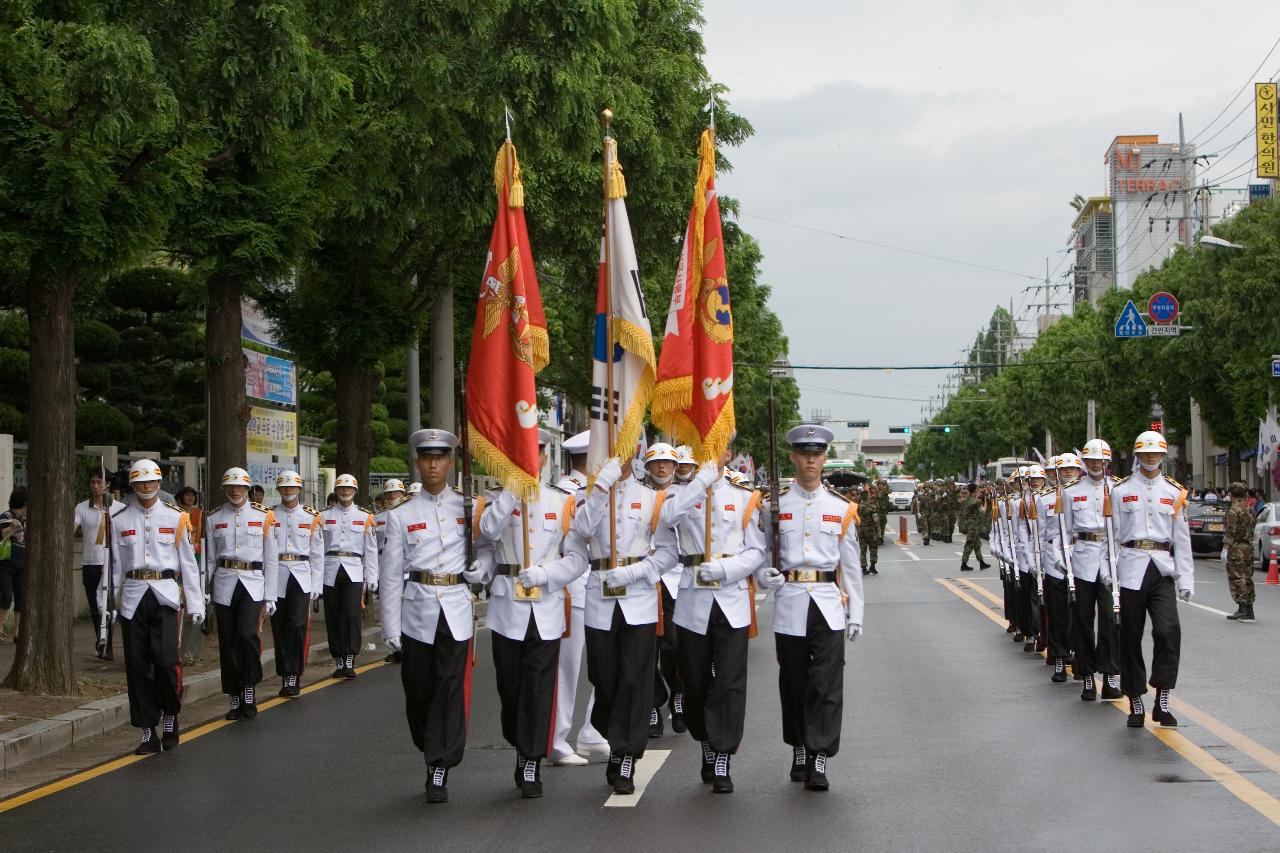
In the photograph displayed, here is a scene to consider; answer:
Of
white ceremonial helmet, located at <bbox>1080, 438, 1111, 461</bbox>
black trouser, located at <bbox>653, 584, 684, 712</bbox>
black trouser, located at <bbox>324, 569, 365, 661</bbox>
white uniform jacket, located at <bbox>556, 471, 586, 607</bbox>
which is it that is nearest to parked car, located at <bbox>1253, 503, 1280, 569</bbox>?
white ceremonial helmet, located at <bbox>1080, 438, 1111, 461</bbox>

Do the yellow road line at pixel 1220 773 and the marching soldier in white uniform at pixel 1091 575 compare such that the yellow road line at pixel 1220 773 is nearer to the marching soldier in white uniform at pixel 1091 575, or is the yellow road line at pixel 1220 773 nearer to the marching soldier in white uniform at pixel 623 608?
the marching soldier in white uniform at pixel 1091 575

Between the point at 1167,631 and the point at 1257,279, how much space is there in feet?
101

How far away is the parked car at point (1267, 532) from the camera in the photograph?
33156mm

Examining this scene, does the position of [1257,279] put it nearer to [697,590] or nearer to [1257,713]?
[1257,713]

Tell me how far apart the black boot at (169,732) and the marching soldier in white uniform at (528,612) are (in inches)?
121

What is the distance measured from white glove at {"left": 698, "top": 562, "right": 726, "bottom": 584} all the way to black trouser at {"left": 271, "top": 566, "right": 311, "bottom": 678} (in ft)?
20.6

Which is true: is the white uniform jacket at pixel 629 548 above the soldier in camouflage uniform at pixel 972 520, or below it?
above

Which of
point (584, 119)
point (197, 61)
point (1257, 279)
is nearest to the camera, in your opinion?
point (197, 61)

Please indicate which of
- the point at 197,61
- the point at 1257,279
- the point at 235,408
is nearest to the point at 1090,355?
the point at 1257,279

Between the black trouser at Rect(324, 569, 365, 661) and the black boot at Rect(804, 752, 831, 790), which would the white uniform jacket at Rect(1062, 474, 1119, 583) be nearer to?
the black boot at Rect(804, 752, 831, 790)

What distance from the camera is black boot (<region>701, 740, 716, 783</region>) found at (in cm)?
937

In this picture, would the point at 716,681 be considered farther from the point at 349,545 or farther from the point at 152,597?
the point at 349,545

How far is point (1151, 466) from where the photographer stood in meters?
12.0


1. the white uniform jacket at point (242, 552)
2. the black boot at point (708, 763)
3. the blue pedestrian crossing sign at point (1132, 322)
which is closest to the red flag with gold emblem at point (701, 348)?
the black boot at point (708, 763)
